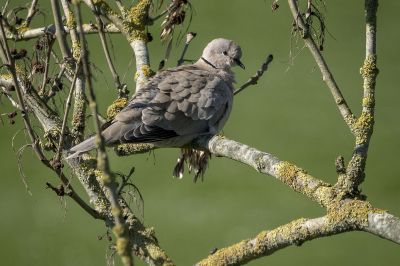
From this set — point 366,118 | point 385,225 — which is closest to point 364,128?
point 366,118

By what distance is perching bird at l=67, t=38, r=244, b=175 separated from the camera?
3439 millimetres

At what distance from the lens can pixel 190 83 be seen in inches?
150

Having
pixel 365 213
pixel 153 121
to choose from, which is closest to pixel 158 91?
pixel 153 121

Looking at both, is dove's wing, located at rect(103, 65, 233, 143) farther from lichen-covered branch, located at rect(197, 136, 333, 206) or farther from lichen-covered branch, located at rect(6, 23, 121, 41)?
lichen-covered branch, located at rect(197, 136, 333, 206)

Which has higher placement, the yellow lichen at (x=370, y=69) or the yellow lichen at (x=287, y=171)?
the yellow lichen at (x=370, y=69)

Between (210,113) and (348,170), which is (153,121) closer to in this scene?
(210,113)

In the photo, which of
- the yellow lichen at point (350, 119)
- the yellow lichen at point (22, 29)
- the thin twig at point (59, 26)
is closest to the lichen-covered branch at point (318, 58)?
the yellow lichen at point (350, 119)

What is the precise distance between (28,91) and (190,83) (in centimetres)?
84

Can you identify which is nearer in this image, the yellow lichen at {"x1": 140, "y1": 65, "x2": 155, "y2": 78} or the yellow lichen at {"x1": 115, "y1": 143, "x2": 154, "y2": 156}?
the yellow lichen at {"x1": 115, "y1": 143, "x2": 154, "y2": 156}

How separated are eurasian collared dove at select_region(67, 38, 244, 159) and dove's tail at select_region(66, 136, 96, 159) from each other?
10.8 inches

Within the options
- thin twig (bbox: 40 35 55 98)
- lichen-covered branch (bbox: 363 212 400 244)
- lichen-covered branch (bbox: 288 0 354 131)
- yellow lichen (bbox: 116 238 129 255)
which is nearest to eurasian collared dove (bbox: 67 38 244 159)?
thin twig (bbox: 40 35 55 98)

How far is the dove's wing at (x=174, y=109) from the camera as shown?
344 centimetres

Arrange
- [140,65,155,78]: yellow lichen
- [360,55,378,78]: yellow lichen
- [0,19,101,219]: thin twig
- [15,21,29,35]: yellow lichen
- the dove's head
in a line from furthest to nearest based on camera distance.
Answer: the dove's head, [15,21,29,35]: yellow lichen, [140,65,155,78]: yellow lichen, [360,55,378,78]: yellow lichen, [0,19,101,219]: thin twig

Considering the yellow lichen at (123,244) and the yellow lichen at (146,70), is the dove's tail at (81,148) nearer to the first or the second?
the yellow lichen at (146,70)
